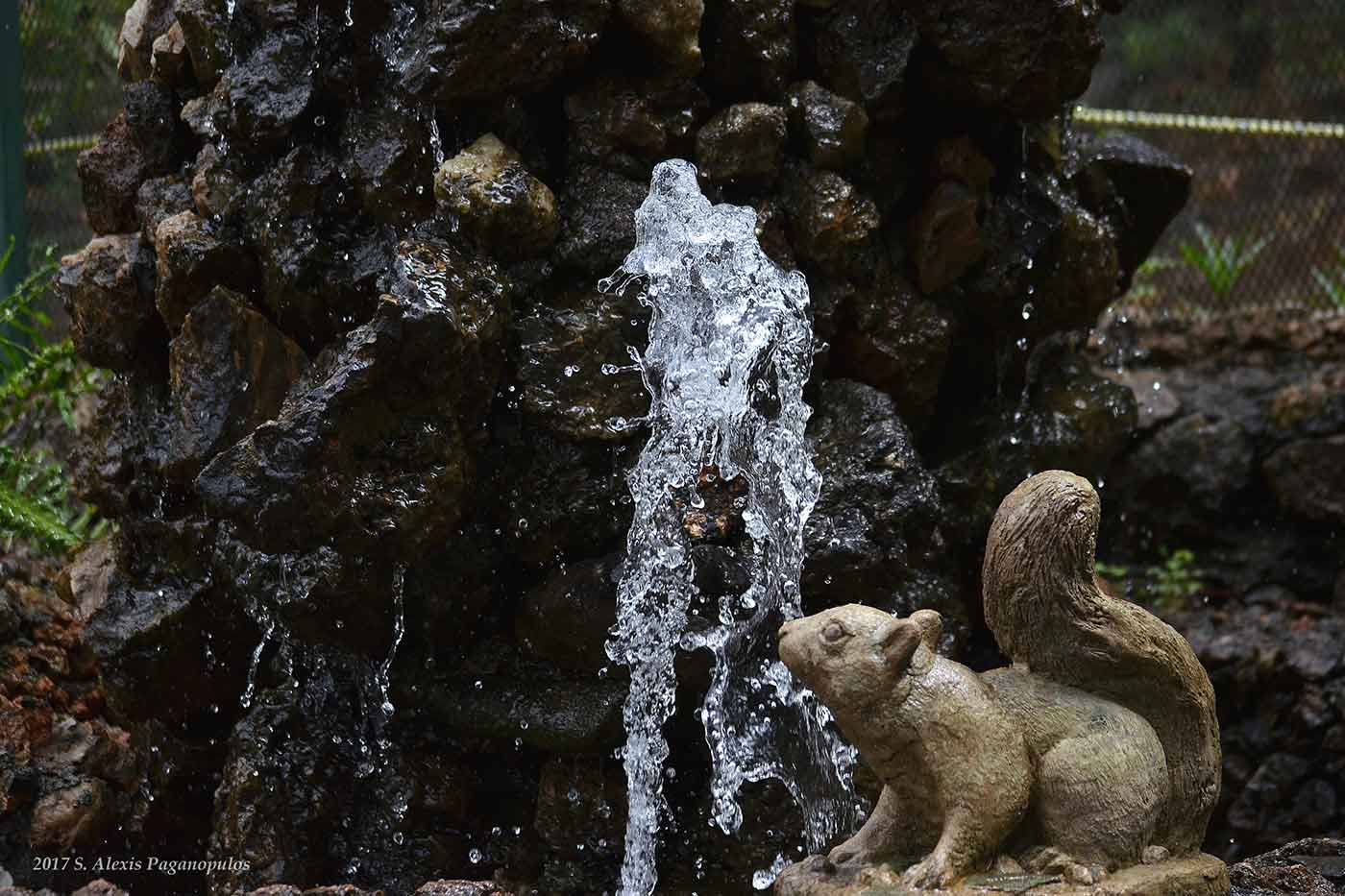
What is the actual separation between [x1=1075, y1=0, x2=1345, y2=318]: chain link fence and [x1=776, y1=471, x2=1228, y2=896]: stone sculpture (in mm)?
5189

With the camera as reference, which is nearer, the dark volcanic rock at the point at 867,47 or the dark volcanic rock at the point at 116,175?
the dark volcanic rock at the point at 867,47

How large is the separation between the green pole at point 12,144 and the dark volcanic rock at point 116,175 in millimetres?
2301

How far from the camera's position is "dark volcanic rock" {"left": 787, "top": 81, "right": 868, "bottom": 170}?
14.0 feet

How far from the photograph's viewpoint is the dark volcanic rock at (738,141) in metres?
4.15

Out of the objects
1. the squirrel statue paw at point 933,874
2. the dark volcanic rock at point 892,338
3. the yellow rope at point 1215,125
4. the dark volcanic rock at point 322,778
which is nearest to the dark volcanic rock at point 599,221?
the dark volcanic rock at point 892,338

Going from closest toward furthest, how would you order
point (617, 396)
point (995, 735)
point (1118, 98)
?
point (995, 735)
point (617, 396)
point (1118, 98)

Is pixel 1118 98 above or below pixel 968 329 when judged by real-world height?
above

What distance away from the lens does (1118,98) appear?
10.6m

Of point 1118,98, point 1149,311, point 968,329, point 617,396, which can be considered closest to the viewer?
point 617,396

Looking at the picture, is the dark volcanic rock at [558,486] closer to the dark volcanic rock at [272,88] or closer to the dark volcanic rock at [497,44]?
the dark volcanic rock at [497,44]

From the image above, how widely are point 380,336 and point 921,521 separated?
160cm

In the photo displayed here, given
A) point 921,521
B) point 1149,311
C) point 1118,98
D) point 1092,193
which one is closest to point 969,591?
point 921,521

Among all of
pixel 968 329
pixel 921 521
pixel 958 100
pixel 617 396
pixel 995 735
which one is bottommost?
pixel 995 735

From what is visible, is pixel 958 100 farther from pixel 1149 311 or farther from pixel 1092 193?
pixel 1149 311
